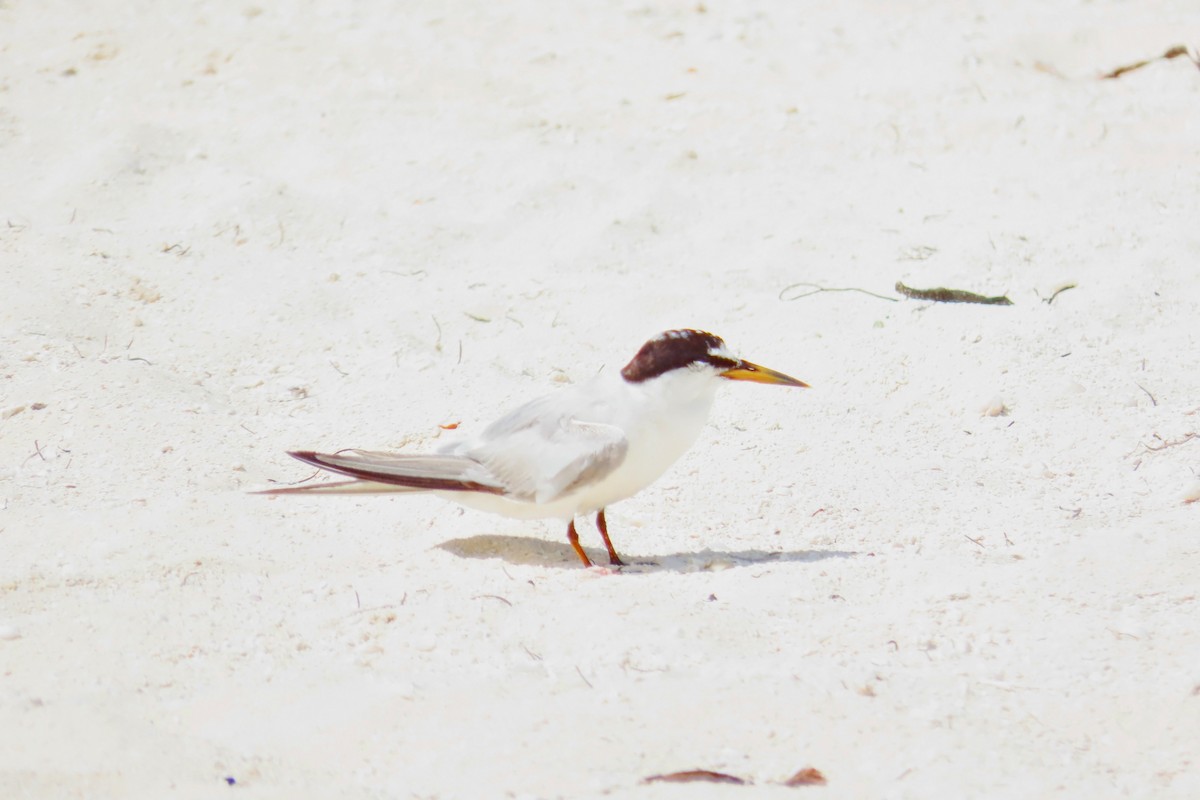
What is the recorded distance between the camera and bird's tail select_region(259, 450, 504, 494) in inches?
133

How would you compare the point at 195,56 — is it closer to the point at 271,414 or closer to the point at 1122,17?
the point at 271,414

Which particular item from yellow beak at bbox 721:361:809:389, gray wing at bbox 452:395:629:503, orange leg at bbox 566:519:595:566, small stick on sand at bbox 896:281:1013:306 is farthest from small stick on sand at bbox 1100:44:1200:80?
orange leg at bbox 566:519:595:566

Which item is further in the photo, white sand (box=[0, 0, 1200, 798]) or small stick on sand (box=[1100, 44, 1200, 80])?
small stick on sand (box=[1100, 44, 1200, 80])

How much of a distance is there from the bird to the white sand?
19 centimetres

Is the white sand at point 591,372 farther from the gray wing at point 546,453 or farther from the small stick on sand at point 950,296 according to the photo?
the gray wing at point 546,453

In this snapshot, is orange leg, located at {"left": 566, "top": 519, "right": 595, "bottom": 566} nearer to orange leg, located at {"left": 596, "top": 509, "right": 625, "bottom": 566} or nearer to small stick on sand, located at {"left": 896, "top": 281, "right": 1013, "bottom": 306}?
orange leg, located at {"left": 596, "top": 509, "right": 625, "bottom": 566}

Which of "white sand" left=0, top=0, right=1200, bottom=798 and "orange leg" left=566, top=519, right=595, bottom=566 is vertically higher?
"white sand" left=0, top=0, right=1200, bottom=798

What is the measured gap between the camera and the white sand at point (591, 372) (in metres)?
2.61

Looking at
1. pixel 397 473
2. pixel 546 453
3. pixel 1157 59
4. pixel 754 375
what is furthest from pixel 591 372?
pixel 1157 59

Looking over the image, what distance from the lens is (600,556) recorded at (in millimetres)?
3648

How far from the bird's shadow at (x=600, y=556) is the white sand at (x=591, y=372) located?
0.03m

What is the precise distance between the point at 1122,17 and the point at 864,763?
4756mm

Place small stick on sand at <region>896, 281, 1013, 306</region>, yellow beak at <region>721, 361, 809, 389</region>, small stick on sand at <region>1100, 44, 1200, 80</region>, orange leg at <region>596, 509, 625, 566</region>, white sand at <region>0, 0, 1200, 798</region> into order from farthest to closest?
1. small stick on sand at <region>1100, 44, 1200, 80</region>
2. small stick on sand at <region>896, 281, 1013, 306</region>
3. yellow beak at <region>721, 361, 809, 389</region>
4. orange leg at <region>596, 509, 625, 566</region>
5. white sand at <region>0, 0, 1200, 798</region>

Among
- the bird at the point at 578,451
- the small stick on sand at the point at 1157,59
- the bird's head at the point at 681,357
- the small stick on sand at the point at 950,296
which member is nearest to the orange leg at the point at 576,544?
the bird at the point at 578,451
